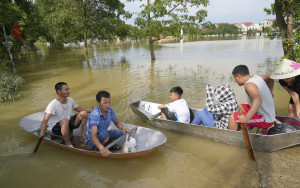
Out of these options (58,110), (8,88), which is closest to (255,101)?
(58,110)

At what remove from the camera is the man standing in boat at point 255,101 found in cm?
315

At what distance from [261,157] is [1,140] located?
6.13 meters

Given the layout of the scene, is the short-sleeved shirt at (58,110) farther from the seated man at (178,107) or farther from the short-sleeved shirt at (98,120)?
the seated man at (178,107)

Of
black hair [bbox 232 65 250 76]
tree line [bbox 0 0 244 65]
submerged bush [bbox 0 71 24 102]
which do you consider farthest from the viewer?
tree line [bbox 0 0 244 65]

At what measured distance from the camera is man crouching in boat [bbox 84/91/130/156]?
3.38 meters

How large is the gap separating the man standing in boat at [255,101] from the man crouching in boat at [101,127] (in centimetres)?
233

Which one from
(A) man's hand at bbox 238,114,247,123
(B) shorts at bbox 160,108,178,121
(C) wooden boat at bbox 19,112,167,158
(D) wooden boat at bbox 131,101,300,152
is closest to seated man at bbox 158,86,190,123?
(B) shorts at bbox 160,108,178,121

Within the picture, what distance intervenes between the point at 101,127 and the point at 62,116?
45.2 inches

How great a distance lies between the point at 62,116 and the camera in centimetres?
421

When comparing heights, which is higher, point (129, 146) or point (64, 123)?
point (64, 123)

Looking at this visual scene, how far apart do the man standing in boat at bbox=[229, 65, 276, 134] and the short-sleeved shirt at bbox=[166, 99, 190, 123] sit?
3.71ft

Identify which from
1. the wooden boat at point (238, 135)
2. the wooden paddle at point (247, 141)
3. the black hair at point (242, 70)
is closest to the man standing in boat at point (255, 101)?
the black hair at point (242, 70)

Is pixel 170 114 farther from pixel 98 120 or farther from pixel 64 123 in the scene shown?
pixel 64 123

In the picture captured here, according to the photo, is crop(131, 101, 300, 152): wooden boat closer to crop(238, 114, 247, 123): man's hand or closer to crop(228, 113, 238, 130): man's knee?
crop(228, 113, 238, 130): man's knee
